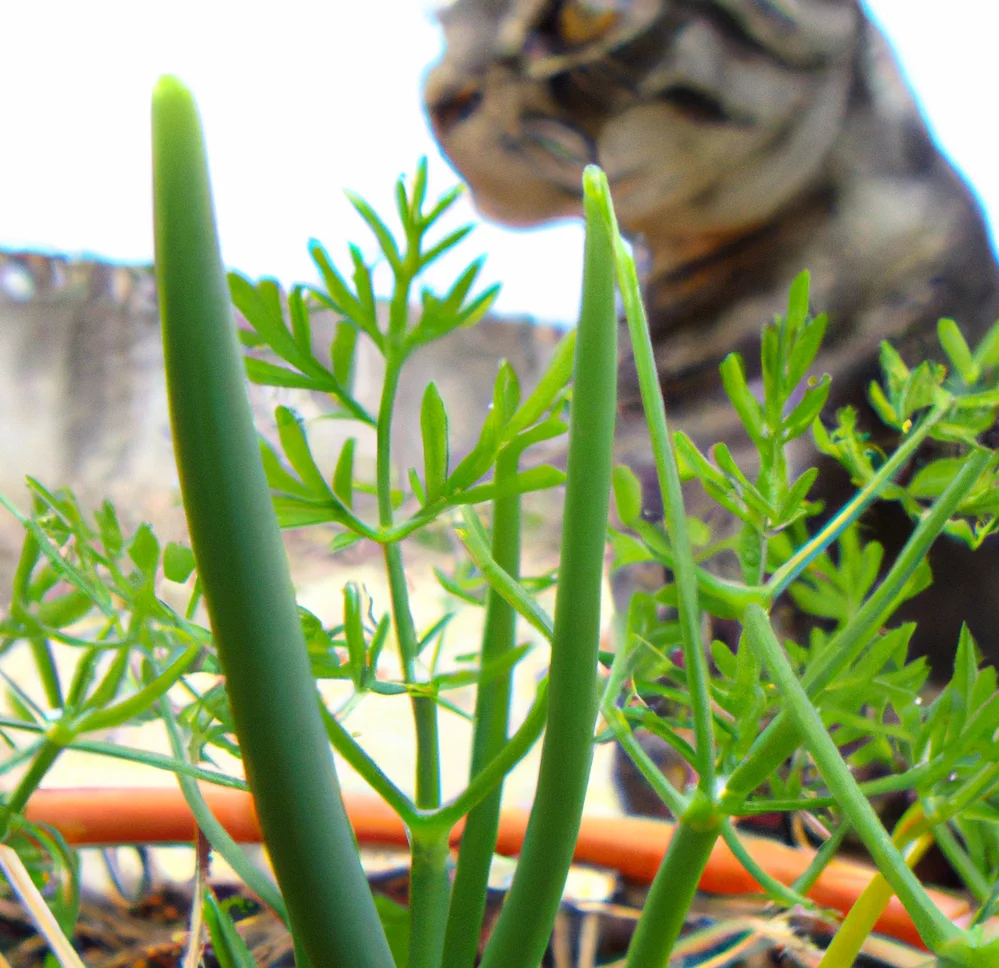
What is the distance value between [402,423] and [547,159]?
86cm

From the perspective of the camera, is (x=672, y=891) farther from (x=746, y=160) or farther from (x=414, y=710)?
(x=746, y=160)

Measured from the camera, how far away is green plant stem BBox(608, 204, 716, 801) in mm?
124

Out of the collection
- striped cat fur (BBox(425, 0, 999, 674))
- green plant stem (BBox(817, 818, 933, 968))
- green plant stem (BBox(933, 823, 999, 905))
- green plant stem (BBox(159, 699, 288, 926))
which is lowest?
green plant stem (BBox(933, 823, 999, 905))

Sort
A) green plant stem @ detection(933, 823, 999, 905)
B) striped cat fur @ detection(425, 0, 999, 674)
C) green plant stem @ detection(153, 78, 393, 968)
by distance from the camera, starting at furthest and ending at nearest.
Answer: striped cat fur @ detection(425, 0, 999, 674) < green plant stem @ detection(933, 823, 999, 905) < green plant stem @ detection(153, 78, 393, 968)

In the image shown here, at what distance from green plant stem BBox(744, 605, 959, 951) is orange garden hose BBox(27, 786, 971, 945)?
0.19 m

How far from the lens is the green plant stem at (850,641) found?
0.44 feet

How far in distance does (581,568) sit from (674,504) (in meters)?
0.02

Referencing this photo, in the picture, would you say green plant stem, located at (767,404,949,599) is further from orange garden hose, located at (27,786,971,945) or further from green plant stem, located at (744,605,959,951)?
orange garden hose, located at (27,786,971,945)

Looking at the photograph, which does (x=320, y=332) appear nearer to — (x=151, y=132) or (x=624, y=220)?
(x=624, y=220)

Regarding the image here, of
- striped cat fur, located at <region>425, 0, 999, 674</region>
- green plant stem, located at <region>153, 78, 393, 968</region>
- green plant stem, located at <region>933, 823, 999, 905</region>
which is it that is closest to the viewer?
green plant stem, located at <region>153, 78, 393, 968</region>

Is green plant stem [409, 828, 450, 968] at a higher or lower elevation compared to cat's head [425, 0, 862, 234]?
lower

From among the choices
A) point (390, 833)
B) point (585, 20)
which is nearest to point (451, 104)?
point (585, 20)

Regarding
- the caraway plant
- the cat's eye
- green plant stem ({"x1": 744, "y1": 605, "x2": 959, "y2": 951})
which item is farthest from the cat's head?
green plant stem ({"x1": 744, "y1": 605, "x2": 959, "y2": 951})

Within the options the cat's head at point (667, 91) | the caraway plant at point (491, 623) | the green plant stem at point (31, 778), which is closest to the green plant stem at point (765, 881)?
the caraway plant at point (491, 623)
